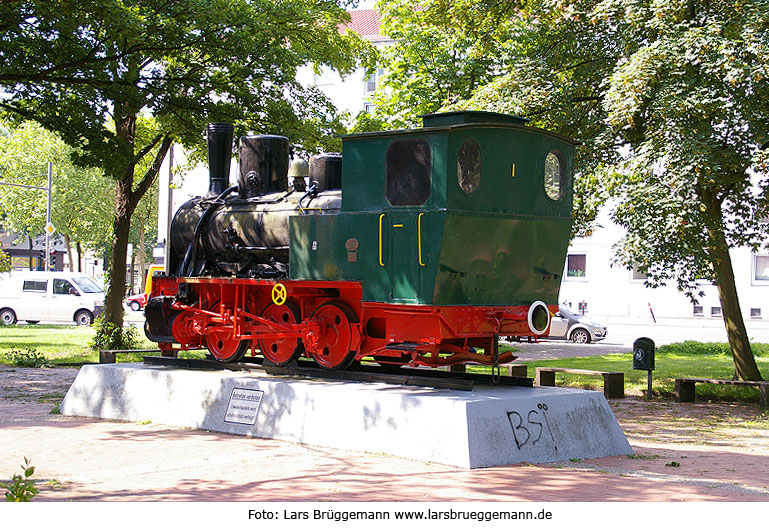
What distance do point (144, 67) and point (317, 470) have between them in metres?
12.7

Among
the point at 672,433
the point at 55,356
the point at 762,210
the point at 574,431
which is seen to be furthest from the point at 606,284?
the point at 574,431

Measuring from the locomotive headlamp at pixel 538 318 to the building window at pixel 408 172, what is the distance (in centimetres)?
178

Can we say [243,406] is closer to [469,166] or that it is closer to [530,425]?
[530,425]

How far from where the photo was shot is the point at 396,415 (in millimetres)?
8852

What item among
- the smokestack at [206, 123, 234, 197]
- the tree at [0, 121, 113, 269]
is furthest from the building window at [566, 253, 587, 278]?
the smokestack at [206, 123, 234, 197]

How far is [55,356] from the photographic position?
2036 centimetres

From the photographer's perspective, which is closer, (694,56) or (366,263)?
(366,263)

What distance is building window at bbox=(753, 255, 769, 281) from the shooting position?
4145cm

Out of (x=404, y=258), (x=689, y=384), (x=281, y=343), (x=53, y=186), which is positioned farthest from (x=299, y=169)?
(x=53, y=186)

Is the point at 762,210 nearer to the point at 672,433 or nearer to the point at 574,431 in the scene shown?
the point at 672,433

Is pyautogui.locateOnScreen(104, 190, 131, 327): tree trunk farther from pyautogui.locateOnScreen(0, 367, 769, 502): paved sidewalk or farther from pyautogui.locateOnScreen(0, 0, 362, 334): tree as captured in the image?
pyautogui.locateOnScreen(0, 367, 769, 502): paved sidewalk

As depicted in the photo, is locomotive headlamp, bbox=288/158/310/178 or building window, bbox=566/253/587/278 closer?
locomotive headlamp, bbox=288/158/310/178

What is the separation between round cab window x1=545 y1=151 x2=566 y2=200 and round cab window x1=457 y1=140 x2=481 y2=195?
1.21 metres

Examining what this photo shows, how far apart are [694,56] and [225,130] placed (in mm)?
7130
